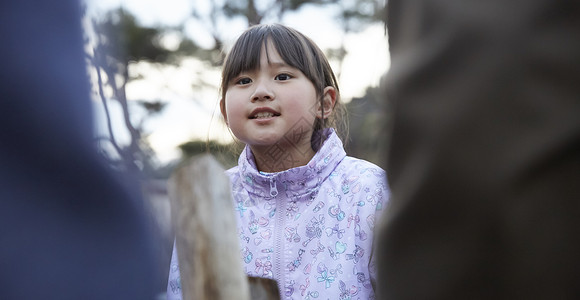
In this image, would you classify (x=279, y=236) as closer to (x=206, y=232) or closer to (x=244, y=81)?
(x=244, y=81)

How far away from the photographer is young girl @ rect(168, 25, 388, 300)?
186 cm

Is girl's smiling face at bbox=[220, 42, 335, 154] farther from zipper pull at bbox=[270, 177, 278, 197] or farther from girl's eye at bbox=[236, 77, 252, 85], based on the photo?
zipper pull at bbox=[270, 177, 278, 197]

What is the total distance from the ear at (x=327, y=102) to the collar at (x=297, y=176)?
151 millimetres

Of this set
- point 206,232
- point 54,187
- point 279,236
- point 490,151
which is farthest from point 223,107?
point 490,151

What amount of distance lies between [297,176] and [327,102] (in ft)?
1.26

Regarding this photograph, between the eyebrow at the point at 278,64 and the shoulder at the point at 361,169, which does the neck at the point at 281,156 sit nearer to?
the shoulder at the point at 361,169

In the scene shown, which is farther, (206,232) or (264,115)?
(264,115)

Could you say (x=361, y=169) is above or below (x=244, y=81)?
below

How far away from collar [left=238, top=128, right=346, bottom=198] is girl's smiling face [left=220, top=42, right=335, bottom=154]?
3.7 inches

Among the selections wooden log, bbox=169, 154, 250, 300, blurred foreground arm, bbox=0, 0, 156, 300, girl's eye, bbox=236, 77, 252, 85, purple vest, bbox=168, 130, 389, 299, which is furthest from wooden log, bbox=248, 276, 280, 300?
girl's eye, bbox=236, 77, 252, 85

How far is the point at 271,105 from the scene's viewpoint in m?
2.04

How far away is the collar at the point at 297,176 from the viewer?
204cm

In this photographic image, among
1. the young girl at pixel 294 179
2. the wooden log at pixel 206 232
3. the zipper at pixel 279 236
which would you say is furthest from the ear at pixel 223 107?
the wooden log at pixel 206 232

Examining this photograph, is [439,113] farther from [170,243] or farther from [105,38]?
[170,243]
